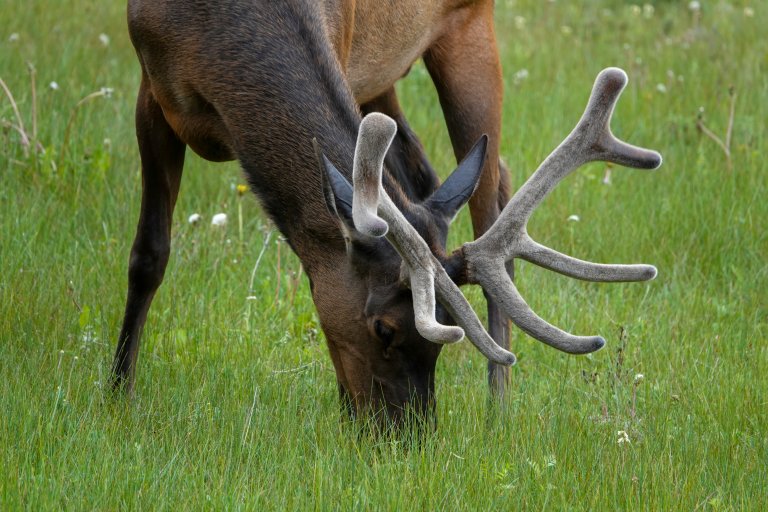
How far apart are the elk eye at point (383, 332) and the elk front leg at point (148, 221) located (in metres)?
1.17

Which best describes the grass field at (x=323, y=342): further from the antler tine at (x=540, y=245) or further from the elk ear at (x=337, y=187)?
the elk ear at (x=337, y=187)

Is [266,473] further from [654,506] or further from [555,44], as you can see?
[555,44]

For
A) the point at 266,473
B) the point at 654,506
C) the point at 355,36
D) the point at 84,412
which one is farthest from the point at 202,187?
the point at 654,506

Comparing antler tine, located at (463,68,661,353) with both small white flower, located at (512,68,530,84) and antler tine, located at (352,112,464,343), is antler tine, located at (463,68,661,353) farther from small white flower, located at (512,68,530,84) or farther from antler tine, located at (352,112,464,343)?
small white flower, located at (512,68,530,84)

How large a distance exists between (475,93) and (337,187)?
1.80 metres

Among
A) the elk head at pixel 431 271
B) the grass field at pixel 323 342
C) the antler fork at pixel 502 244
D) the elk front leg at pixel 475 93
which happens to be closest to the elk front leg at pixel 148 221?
the grass field at pixel 323 342

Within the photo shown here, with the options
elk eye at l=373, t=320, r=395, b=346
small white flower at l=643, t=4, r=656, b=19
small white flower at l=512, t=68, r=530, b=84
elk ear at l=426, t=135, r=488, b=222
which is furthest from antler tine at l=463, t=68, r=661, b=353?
small white flower at l=643, t=4, r=656, b=19

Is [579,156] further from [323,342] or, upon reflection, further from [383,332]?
[323,342]

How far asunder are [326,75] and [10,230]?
2.11 metres

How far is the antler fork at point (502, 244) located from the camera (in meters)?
3.45

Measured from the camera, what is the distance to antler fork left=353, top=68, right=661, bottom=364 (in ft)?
11.3

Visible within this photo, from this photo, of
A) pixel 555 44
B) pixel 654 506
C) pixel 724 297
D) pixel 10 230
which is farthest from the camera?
pixel 555 44

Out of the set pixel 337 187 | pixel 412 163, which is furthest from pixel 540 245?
pixel 412 163

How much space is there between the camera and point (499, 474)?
392 centimetres
